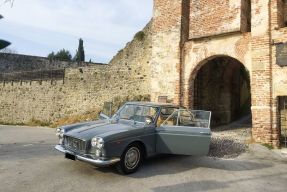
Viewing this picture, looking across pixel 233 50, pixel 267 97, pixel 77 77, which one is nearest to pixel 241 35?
pixel 233 50

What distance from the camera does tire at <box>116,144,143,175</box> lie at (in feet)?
19.4

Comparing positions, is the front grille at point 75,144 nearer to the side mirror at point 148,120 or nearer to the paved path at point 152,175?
the paved path at point 152,175

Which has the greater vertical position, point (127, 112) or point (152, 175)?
point (127, 112)

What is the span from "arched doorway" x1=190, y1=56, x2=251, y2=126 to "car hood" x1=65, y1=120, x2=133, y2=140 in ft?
20.9

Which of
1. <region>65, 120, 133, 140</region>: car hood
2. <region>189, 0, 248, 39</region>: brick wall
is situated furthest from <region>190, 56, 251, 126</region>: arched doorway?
<region>65, 120, 133, 140</region>: car hood

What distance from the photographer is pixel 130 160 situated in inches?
239

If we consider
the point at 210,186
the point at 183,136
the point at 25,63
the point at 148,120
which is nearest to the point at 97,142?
the point at 148,120

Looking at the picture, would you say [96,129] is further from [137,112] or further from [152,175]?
[152,175]

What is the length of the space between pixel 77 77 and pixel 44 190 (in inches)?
562

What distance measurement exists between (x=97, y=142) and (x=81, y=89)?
1298 cm

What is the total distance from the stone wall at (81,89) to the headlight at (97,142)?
29.9ft

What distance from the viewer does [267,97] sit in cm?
926

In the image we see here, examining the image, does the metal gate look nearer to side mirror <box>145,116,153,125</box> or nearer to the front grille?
side mirror <box>145,116,153,125</box>

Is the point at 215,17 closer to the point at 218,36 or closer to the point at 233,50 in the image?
the point at 218,36
